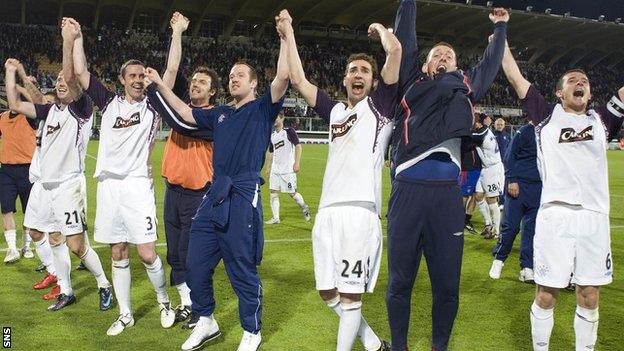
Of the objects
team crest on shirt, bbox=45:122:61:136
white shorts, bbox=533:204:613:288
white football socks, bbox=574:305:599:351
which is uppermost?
team crest on shirt, bbox=45:122:61:136

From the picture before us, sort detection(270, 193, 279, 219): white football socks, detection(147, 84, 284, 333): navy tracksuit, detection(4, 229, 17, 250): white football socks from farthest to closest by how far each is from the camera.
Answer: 1. detection(270, 193, 279, 219): white football socks
2. detection(4, 229, 17, 250): white football socks
3. detection(147, 84, 284, 333): navy tracksuit

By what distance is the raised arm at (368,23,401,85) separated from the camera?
3686 mm

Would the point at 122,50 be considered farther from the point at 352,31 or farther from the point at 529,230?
the point at 529,230

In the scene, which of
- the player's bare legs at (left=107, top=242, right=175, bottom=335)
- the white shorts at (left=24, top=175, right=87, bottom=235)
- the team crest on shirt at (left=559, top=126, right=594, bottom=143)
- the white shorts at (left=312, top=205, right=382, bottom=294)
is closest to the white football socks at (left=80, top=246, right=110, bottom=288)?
the white shorts at (left=24, top=175, right=87, bottom=235)

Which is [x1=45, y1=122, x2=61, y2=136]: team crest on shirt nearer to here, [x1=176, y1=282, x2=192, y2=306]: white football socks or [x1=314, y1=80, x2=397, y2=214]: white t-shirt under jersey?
[x1=176, y1=282, x2=192, y2=306]: white football socks

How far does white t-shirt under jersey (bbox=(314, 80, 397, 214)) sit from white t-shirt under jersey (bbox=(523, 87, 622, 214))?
3.99ft

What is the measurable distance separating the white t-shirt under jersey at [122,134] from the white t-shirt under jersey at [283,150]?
260 inches

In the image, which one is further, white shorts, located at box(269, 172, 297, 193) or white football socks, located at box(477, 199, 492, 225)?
white shorts, located at box(269, 172, 297, 193)

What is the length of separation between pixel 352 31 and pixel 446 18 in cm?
856

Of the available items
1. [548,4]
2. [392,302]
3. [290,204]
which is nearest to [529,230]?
[392,302]

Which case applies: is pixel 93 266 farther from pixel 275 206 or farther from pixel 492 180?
pixel 492 180

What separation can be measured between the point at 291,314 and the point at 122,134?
2.30 m

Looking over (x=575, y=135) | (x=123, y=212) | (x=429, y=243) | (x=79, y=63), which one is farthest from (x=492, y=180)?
(x=79, y=63)

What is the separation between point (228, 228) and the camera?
4465 millimetres
